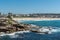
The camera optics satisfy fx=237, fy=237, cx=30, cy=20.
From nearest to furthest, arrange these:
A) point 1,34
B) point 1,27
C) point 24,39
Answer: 1. point 24,39
2. point 1,34
3. point 1,27

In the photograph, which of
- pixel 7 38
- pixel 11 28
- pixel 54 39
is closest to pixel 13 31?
pixel 11 28

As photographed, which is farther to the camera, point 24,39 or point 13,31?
point 13,31

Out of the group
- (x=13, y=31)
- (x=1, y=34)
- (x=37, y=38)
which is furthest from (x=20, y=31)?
(x=37, y=38)

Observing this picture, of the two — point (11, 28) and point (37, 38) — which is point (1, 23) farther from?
point (37, 38)

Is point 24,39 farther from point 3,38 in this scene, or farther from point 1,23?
point 1,23

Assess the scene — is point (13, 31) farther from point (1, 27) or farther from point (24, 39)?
point (24, 39)

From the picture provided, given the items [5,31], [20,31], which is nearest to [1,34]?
[5,31]

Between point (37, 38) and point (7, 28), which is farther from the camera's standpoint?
point (7, 28)

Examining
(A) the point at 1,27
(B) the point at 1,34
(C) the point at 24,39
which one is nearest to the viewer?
(C) the point at 24,39
